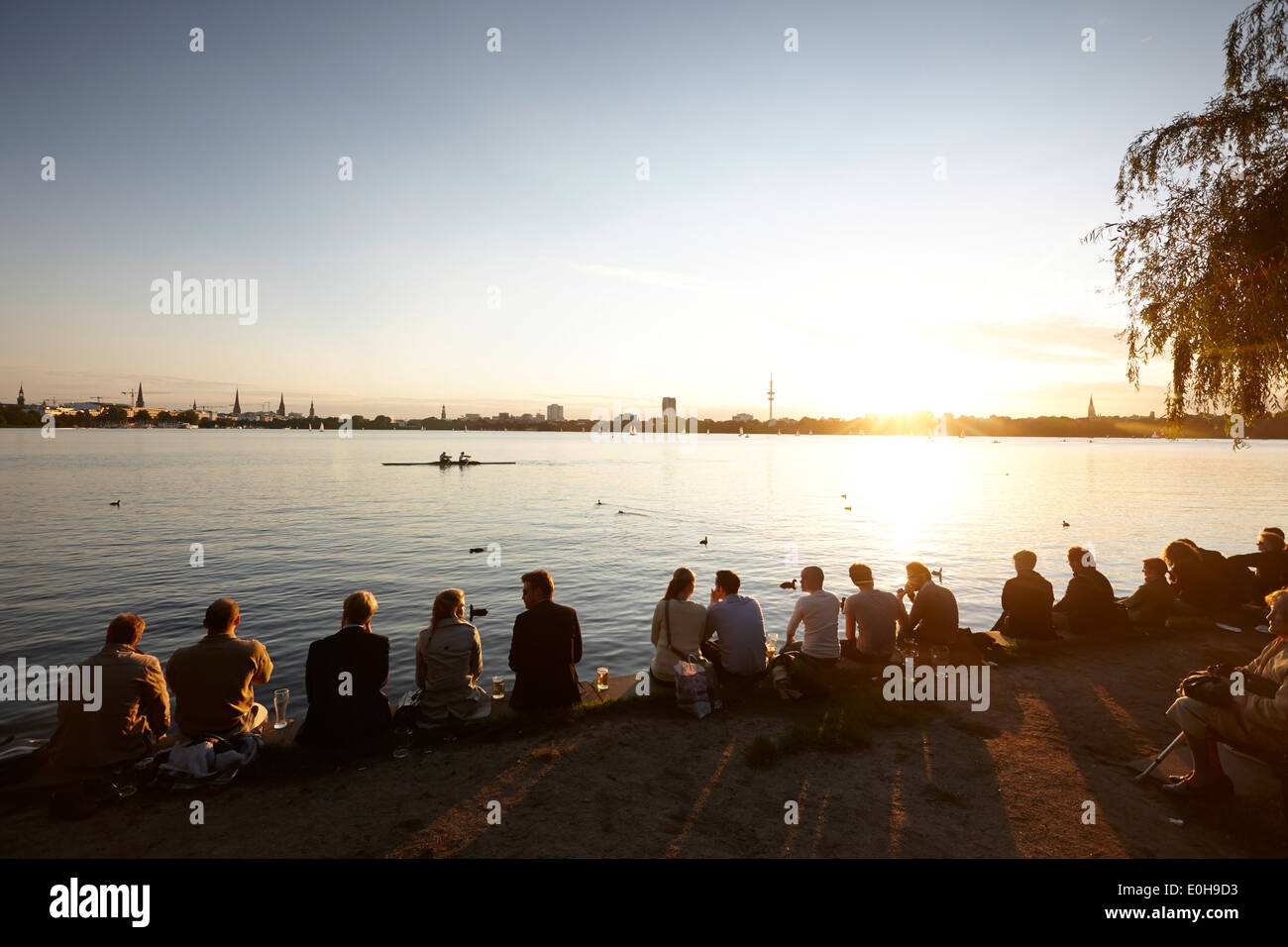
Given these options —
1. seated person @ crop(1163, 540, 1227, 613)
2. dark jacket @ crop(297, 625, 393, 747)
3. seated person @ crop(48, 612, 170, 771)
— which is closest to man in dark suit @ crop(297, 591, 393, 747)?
dark jacket @ crop(297, 625, 393, 747)

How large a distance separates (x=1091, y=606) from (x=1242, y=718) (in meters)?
7.60

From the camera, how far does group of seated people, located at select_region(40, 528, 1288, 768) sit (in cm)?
739

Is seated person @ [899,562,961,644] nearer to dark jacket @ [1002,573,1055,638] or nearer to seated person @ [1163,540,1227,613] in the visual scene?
dark jacket @ [1002,573,1055,638]

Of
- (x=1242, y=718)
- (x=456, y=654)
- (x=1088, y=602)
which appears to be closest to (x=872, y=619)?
(x=1242, y=718)

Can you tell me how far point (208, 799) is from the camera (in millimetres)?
7074

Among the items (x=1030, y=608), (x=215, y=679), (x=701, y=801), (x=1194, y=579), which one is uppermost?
(x=215, y=679)

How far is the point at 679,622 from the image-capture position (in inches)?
386

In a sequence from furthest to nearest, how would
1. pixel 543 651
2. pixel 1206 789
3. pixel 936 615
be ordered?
pixel 936 615
pixel 543 651
pixel 1206 789

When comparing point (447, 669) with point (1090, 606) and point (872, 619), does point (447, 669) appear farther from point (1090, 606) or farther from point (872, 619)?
point (1090, 606)

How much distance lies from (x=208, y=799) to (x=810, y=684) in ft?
27.3

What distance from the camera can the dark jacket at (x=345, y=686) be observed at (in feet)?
25.9
